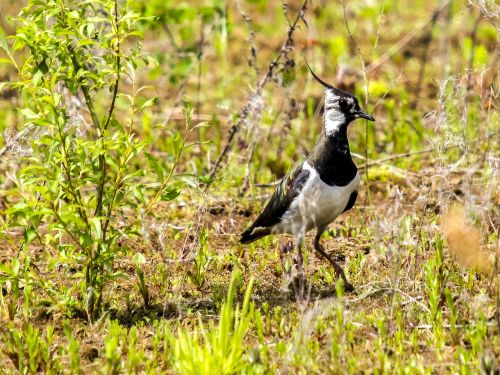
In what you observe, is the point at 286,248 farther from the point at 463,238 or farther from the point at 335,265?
the point at 463,238

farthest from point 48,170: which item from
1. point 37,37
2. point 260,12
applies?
point 260,12

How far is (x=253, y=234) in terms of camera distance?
5.61m

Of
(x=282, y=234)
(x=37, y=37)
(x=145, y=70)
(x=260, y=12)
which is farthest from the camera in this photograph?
(x=260, y=12)

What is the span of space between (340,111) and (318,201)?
661 millimetres

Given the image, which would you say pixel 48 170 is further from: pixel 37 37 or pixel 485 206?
pixel 485 206

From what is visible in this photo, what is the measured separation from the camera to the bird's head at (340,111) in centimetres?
547

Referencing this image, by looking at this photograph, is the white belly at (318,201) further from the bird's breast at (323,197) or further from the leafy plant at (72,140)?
the leafy plant at (72,140)

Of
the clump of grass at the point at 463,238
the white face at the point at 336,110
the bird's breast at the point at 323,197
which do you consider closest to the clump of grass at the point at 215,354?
the clump of grass at the point at 463,238

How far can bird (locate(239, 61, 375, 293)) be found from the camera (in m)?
5.20

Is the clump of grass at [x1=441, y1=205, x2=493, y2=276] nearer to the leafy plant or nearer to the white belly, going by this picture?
the white belly

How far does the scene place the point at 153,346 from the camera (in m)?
4.36

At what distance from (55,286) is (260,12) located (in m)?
6.22

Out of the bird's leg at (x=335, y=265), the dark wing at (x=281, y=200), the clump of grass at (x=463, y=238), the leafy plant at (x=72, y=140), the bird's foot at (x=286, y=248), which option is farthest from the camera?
the bird's foot at (x=286, y=248)

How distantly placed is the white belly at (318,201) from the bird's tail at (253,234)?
19 cm
